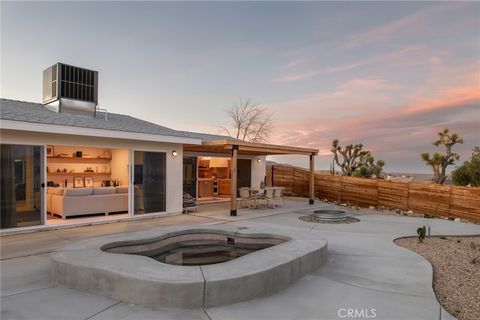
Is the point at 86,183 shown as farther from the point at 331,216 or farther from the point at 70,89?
the point at 331,216

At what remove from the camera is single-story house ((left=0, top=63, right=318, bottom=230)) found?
7465mm

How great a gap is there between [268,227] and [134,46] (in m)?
9.15

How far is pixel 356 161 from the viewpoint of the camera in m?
27.0

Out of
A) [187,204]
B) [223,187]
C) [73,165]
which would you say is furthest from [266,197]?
[73,165]

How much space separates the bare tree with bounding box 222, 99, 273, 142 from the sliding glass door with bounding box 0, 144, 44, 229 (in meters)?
23.4

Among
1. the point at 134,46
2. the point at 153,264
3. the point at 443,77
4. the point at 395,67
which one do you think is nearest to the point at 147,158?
the point at 134,46

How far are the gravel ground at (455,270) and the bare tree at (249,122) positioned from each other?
76.5 feet

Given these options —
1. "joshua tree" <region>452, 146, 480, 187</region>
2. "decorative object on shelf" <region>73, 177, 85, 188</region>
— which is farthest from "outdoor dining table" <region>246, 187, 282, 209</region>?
"joshua tree" <region>452, 146, 480, 187</region>

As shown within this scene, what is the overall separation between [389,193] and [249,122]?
19.3m

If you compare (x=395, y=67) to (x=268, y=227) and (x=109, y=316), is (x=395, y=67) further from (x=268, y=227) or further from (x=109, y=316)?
(x=109, y=316)

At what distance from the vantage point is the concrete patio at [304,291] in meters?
3.39

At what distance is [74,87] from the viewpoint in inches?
388

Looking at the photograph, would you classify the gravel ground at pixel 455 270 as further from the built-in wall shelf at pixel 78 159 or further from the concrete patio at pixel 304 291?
the built-in wall shelf at pixel 78 159

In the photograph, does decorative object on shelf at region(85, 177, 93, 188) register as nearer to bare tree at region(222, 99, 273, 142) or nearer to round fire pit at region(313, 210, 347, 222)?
round fire pit at region(313, 210, 347, 222)
